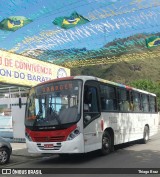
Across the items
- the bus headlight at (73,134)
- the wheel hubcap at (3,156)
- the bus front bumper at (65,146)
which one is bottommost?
the wheel hubcap at (3,156)

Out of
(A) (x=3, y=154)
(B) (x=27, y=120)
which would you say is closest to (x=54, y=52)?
(B) (x=27, y=120)

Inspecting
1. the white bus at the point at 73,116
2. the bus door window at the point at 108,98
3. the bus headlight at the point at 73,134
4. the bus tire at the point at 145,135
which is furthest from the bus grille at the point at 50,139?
the bus tire at the point at 145,135

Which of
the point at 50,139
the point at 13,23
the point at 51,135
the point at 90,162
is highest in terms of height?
the point at 13,23

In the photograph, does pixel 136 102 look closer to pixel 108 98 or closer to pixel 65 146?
pixel 108 98

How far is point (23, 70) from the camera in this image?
17984 mm

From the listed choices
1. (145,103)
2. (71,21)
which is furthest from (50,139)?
(145,103)

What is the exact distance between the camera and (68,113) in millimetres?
10930

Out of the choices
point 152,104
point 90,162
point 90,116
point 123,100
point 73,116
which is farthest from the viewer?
point 152,104

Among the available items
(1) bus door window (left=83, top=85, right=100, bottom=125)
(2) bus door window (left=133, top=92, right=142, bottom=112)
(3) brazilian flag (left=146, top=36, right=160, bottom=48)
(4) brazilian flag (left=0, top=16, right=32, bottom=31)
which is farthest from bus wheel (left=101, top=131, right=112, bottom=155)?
(4) brazilian flag (left=0, top=16, right=32, bottom=31)

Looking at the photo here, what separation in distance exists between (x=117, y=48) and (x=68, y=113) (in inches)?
224

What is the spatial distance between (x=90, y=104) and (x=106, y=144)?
6.18 ft

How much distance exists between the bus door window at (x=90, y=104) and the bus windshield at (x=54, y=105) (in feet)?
1.04

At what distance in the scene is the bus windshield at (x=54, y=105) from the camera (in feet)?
35.8

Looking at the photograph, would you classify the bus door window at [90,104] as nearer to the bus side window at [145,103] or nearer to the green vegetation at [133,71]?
the bus side window at [145,103]
